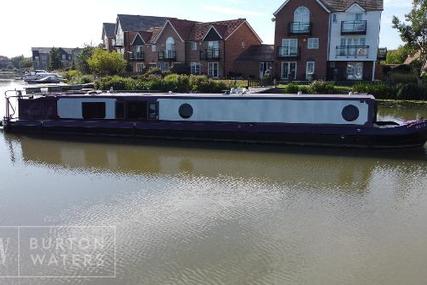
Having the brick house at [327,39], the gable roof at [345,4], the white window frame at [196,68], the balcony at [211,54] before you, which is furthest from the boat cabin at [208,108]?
the white window frame at [196,68]

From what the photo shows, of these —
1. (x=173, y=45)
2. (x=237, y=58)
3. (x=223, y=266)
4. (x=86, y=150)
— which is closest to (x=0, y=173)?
(x=86, y=150)

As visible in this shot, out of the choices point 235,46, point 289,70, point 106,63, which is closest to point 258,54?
point 235,46

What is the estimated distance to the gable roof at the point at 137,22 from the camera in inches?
2381

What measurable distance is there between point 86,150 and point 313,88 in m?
17.0

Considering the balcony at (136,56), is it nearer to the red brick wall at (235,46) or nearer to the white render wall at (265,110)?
the red brick wall at (235,46)

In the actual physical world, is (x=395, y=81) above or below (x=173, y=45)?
below

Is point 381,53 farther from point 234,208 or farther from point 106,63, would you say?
point 234,208

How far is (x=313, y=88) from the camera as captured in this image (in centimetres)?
2911

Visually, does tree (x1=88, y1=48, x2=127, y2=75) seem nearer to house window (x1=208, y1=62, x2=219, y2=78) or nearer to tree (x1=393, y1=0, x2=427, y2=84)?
house window (x1=208, y1=62, x2=219, y2=78)

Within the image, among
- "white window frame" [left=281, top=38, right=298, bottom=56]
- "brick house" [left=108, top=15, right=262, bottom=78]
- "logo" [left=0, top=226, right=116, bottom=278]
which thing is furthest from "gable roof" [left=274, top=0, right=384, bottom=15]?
"logo" [left=0, top=226, right=116, bottom=278]

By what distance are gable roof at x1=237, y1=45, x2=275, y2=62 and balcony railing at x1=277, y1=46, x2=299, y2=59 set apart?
6.47ft

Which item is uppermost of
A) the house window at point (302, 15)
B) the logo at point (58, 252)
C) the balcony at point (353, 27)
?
the house window at point (302, 15)

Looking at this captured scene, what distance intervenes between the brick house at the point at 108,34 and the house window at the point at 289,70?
114 feet

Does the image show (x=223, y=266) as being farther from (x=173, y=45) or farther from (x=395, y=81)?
(x=173, y=45)
